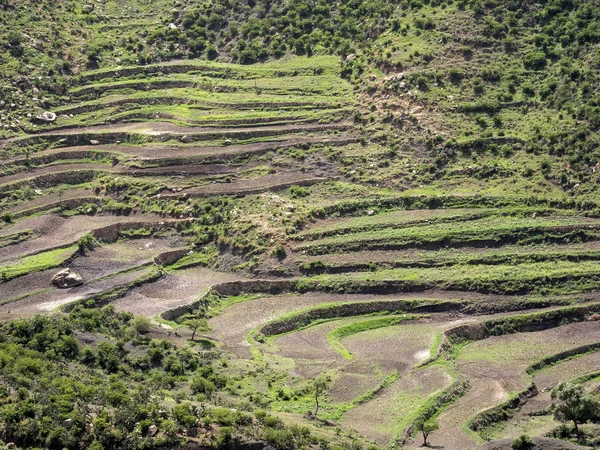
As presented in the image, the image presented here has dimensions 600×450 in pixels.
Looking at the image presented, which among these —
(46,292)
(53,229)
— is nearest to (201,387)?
(46,292)

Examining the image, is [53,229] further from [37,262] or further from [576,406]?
[576,406]

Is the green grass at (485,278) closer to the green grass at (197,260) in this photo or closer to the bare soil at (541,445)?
the green grass at (197,260)

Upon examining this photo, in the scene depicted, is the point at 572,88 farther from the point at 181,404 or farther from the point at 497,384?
the point at 181,404

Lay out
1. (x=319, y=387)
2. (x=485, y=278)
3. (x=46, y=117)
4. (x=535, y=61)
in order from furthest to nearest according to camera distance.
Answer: (x=46, y=117) < (x=535, y=61) < (x=485, y=278) < (x=319, y=387)

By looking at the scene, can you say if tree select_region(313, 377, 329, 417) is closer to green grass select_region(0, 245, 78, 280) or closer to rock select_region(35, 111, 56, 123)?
green grass select_region(0, 245, 78, 280)

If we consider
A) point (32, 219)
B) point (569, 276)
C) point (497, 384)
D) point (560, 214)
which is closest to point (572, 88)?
point (560, 214)

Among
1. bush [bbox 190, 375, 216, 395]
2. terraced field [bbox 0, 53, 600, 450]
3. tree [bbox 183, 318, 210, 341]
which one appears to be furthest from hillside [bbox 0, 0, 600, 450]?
bush [bbox 190, 375, 216, 395]

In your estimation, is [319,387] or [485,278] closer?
[319,387]
